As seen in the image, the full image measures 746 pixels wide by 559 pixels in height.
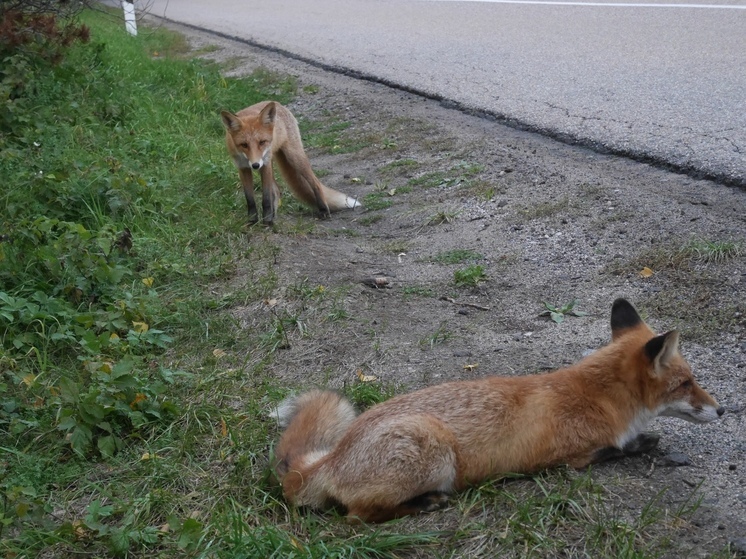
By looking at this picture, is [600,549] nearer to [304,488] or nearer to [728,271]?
[304,488]

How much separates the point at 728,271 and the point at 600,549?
2.45 m

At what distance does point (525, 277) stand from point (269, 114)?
3.25m

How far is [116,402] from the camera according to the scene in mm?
4156

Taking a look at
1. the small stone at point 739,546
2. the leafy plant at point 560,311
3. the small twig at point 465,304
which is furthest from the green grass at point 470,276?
the small stone at point 739,546

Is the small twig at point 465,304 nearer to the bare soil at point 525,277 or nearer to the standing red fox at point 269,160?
the bare soil at point 525,277

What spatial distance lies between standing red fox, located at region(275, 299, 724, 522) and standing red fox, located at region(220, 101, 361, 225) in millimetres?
3884

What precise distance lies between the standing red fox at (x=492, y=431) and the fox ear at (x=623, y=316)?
3.2 inches

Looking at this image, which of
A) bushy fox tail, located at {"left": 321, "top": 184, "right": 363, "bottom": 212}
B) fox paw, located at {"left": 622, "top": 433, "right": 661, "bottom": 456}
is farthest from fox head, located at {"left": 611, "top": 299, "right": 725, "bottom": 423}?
bushy fox tail, located at {"left": 321, "top": 184, "right": 363, "bottom": 212}

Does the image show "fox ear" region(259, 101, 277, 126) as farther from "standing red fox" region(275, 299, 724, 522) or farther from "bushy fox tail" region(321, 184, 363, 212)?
"standing red fox" region(275, 299, 724, 522)

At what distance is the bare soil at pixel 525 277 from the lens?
371 cm

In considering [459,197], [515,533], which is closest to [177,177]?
[459,197]

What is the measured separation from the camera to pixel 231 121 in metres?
7.34

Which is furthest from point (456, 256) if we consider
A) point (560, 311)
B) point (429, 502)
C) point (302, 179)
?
point (429, 502)

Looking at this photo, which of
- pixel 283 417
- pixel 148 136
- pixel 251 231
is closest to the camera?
pixel 283 417
